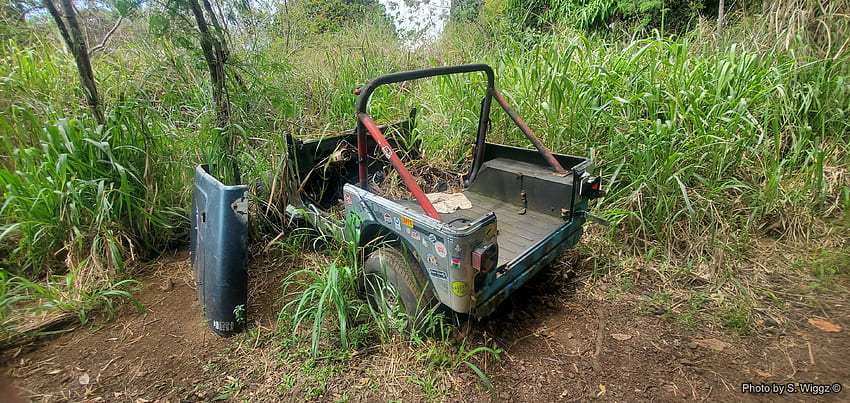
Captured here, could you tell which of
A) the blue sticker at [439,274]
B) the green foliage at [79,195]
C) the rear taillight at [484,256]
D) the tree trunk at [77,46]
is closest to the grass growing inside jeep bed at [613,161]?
the green foliage at [79,195]

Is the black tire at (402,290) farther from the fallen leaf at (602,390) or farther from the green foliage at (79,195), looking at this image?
the green foliage at (79,195)

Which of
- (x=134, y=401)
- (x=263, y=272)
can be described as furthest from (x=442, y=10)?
(x=134, y=401)

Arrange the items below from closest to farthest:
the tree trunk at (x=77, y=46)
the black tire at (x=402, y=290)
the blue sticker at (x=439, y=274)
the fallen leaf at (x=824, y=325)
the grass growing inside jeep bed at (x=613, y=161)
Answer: the blue sticker at (x=439, y=274)
the black tire at (x=402, y=290)
the fallen leaf at (x=824, y=325)
the grass growing inside jeep bed at (x=613, y=161)
the tree trunk at (x=77, y=46)

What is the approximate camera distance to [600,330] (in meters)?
2.48

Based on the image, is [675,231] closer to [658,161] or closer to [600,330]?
[658,161]

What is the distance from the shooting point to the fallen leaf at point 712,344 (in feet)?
7.48

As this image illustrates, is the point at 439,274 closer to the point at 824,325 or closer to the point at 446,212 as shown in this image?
the point at 446,212

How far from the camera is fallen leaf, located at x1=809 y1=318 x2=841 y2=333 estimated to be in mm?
2348

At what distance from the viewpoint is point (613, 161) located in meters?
3.41

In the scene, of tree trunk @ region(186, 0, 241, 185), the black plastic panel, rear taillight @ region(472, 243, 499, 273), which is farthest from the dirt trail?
tree trunk @ region(186, 0, 241, 185)

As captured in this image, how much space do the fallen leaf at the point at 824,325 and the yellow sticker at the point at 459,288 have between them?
7.08 ft

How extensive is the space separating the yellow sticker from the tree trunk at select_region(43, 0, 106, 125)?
3.11 metres

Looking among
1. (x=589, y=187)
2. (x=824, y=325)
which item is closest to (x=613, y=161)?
(x=589, y=187)

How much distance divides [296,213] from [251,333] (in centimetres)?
92
